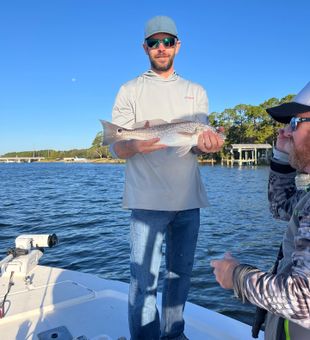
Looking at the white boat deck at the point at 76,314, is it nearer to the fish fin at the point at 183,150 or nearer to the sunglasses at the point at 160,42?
the fish fin at the point at 183,150

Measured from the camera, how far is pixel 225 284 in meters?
1.92

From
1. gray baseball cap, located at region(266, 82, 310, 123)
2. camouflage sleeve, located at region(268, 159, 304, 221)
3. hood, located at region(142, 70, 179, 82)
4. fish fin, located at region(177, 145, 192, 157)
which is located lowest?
camouflage sleeve, located at region(268, 159, 304, 221)

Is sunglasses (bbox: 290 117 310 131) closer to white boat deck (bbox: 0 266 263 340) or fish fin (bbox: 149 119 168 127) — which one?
fish fin (bbox: 149 119 168 127)

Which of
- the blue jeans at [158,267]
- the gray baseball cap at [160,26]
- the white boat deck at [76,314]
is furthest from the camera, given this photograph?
the white boat deck at [76,314]

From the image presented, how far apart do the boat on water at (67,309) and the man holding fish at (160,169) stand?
49 cm

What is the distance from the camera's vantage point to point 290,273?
168 centimetres

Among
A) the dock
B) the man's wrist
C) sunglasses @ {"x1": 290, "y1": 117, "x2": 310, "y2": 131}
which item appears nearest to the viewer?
sunglasses @ {"x1": 290, "y1": 117, "x2": 310, "y2": 131}

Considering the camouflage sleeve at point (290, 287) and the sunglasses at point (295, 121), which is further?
the sunglasses at point (295, 121)

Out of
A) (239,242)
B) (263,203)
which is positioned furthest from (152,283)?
(263,203)

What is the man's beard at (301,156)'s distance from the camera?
192 centimetres

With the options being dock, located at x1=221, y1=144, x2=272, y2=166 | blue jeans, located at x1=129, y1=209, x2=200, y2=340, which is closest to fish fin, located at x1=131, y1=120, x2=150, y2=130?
blue jeans, located at x1=129, y1=209, x2=200, y2=340

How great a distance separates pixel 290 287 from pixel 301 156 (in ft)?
2.35

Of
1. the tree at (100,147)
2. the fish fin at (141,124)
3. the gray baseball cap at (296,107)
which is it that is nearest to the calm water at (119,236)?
the tree at (100,147)

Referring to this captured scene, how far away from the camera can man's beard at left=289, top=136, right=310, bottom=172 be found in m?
1.92
